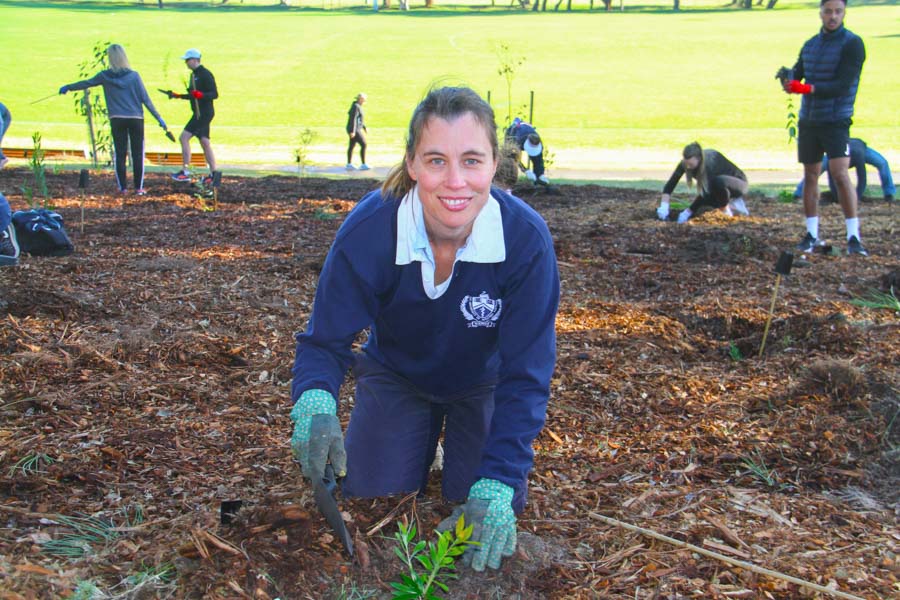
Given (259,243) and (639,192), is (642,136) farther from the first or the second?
(259,243)

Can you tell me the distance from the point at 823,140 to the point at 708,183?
1721mm

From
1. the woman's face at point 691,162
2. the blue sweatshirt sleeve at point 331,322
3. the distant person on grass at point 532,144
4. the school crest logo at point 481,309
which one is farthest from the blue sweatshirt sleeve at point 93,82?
the school crest logo at point 481,309

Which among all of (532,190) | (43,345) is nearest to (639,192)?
(532,190)

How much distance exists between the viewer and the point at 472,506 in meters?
2.45

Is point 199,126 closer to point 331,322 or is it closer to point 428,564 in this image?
point 331,322

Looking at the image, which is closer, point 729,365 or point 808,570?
point 808,570

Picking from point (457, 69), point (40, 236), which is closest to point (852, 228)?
point (40, 236)

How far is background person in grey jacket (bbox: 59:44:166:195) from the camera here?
382 inches

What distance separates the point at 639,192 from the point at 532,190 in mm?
1372

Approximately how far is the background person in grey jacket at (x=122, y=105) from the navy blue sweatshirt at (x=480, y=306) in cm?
777

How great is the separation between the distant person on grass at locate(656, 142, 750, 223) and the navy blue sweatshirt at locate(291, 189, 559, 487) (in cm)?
596

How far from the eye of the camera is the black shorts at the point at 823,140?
264 inches

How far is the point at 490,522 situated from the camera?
2.39 m

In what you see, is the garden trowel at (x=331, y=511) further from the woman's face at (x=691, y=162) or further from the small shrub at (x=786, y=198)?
the small shrub at (x=786, y=198)
